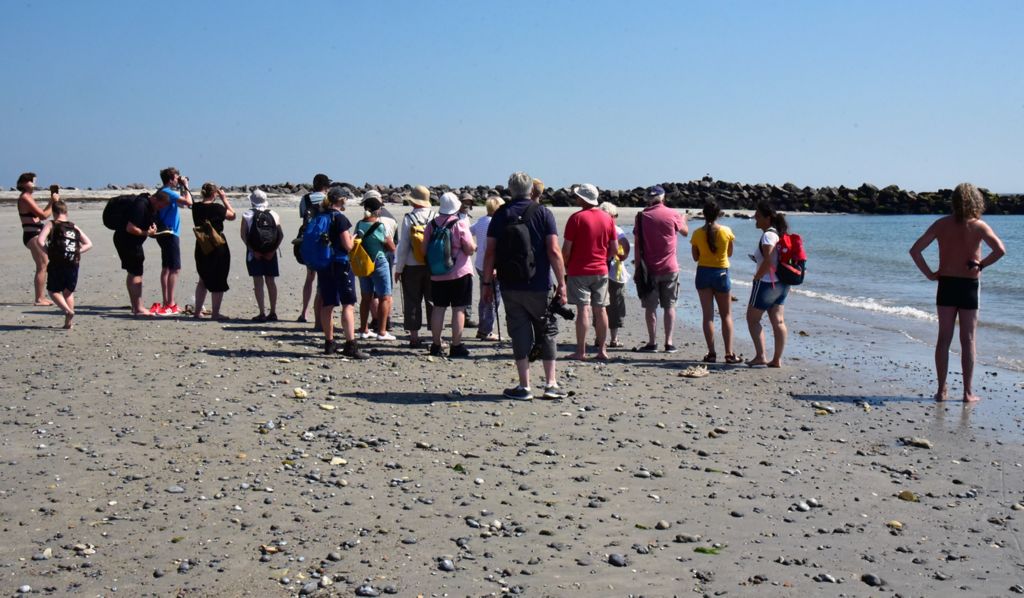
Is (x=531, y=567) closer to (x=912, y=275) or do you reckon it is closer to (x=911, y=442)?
(x=911, y=442)

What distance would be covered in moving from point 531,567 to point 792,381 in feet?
17.4

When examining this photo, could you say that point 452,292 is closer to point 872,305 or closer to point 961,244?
point 961,244

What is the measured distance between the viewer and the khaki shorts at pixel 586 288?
9508mm

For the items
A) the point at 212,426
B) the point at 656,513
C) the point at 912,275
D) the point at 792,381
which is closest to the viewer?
the point at 656,513

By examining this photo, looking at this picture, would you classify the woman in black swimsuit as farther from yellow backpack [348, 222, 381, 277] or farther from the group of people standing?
yellow backpack [348, 222, 381, 277]

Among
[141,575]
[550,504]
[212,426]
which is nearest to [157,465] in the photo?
[212,426]

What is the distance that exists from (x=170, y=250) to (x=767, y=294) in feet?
23.2

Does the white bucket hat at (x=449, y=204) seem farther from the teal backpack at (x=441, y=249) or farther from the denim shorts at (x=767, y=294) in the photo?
the denim shorts at (x=767, y=294)

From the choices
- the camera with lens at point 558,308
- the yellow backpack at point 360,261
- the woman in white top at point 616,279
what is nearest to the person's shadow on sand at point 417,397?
the camera with lens at point 558,308

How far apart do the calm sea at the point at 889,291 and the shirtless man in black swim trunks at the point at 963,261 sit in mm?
2998

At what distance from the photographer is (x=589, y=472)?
6.13 metres

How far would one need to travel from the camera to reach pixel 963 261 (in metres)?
7.95

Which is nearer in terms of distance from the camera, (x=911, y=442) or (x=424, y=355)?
(x=911, y=442)

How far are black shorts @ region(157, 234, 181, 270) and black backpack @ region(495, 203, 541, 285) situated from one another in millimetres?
5823
